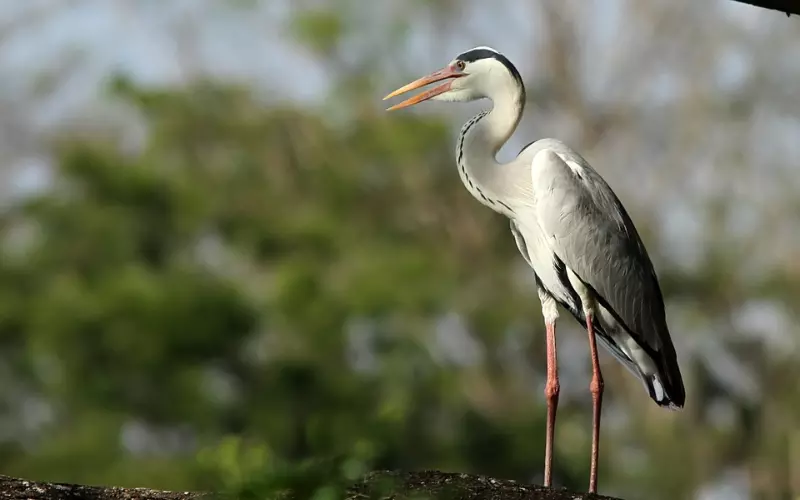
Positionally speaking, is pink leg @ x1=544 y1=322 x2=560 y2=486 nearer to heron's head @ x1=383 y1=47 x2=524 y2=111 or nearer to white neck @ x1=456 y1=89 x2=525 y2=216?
white neck @ x1=456 y1=89 x2=525 y2=216

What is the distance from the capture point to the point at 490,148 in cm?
340

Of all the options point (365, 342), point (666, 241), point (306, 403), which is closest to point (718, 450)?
point (666, 241)

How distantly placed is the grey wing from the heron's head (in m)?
0.21

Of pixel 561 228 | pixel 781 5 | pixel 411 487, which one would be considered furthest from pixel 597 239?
pixel 411 487

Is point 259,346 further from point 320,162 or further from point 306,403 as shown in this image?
point 320,162

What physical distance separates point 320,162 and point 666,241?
3.12 m

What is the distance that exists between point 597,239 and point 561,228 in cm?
12

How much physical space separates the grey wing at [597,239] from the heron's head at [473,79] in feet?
0.68

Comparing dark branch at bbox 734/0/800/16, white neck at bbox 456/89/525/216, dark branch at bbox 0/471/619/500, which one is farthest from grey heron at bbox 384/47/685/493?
dark branch at bbox 734/0/800/16

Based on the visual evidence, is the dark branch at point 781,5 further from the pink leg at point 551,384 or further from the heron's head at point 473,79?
the pink leg at point 551,384

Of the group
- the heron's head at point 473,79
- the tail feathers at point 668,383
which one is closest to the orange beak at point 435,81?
the heron's head at point 473,79

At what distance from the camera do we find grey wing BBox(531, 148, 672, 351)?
3340 millimetres

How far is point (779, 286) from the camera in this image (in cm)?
1093

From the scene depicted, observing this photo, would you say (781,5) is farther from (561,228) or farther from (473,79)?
(473,79)
